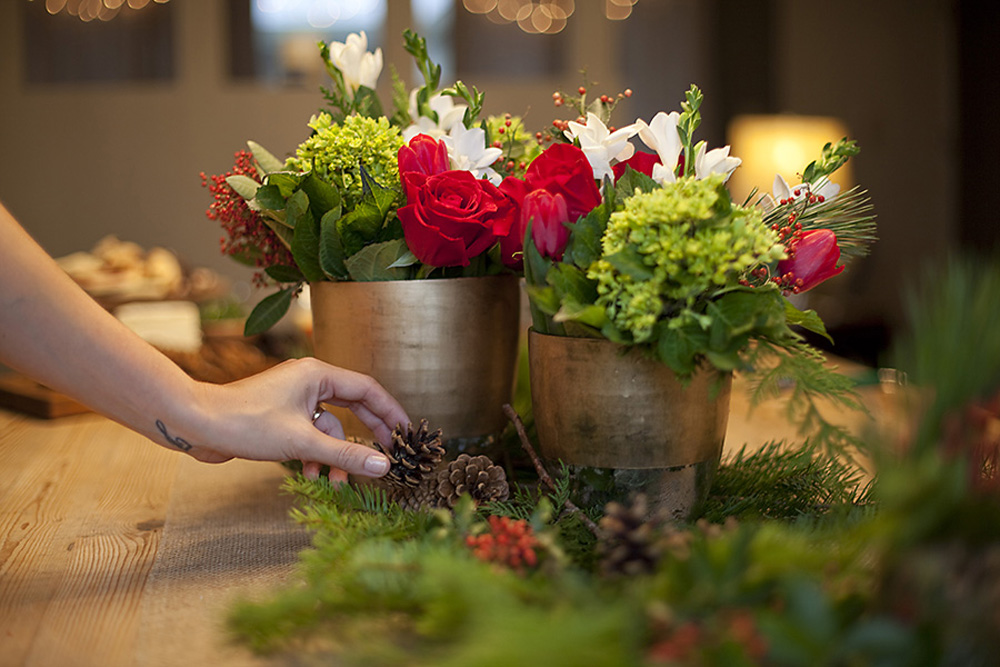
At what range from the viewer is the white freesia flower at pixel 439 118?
2.52ft

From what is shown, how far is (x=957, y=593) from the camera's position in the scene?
0.34 metres

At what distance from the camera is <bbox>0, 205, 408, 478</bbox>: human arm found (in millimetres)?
555

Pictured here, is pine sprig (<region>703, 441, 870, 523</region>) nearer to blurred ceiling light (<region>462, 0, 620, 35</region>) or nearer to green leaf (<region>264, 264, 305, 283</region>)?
green leaf (<region>264, 264, 305, 283</region>)

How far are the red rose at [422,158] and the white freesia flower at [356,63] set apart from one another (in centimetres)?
17

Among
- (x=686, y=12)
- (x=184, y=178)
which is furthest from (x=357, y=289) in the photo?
(x=686, y=12)

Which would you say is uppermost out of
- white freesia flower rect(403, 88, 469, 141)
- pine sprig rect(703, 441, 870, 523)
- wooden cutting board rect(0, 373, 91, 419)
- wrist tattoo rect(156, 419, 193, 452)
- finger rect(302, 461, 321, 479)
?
white freesia flower rect(403, 88, 469, 141)

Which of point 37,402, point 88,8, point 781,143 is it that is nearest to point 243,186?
point 37,402

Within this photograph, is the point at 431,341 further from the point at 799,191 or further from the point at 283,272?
the point at 799,191

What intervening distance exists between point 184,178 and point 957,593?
4185 millimetres

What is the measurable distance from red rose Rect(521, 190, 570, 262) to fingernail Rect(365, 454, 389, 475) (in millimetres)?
199

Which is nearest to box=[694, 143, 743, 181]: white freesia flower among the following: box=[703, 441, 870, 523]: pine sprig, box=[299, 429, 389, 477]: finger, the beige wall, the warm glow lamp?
Result: box=[703, 441, 870, 523]: pine sprig

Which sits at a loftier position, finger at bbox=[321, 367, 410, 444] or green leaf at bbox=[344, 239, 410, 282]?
green leaf at bbox=[344, 239, 410, 282]

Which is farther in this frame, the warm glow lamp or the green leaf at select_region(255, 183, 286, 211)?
the warm glow lamp

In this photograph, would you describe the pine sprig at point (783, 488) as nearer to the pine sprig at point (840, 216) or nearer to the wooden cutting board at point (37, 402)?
the pine sprig at point (840, 216)
